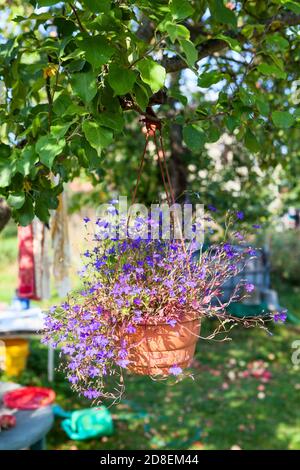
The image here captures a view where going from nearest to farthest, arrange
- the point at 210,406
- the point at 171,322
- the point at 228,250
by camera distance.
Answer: the point at 171,322 → the point at 228,250 → the point at 210,406

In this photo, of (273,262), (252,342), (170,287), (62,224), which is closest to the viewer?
(170,287)

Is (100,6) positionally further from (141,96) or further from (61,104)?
(61,104)

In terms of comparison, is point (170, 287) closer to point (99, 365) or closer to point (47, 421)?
A: point (99, 365)

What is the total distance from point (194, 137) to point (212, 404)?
359cm

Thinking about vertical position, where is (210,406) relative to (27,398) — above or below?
below

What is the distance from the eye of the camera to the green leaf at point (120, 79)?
1.23 metres

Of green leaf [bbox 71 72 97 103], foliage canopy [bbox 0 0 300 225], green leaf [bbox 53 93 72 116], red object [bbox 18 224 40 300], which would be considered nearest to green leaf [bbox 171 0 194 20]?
foliage canopy [bbox 0 0 300 225]

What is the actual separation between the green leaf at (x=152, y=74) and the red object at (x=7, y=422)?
2416 mm

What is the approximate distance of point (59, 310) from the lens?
162cm

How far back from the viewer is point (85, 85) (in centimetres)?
123

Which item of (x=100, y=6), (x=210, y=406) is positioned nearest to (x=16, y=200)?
(x=100, y=6)

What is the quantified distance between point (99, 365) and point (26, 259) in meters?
2.69

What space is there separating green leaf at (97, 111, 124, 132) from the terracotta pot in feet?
1.89
